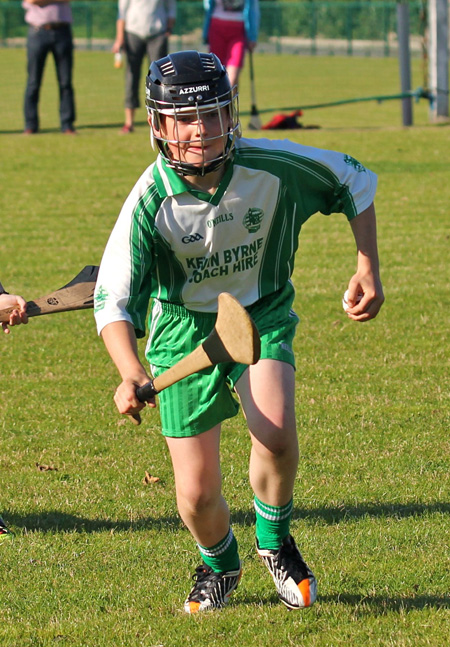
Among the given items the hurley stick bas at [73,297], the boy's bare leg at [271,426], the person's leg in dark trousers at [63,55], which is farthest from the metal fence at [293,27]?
the boy's bare leg at [271,426]

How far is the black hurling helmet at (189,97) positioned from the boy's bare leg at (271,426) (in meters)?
0.72

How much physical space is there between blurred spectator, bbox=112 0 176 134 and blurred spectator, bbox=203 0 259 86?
22.0 inches

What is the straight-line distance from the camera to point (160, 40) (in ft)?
45.6

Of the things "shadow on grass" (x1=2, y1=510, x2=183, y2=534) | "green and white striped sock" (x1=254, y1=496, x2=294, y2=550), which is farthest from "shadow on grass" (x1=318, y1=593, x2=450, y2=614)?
"shadow on grass" (x1=2, y1=510, x2=183, y2=534)

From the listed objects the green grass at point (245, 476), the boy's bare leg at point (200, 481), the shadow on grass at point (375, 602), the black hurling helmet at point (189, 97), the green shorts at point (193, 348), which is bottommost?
the green grass at point (245, 476)

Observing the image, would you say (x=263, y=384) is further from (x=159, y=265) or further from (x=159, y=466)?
(x=159, y=466)

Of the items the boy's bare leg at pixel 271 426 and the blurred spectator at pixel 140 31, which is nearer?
the boy's bare leg at pixel 271 426

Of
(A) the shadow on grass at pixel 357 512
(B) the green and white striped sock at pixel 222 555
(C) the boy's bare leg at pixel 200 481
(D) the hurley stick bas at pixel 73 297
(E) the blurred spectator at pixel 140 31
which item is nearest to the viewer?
(C) the boy's bare leg at pixel 200 481

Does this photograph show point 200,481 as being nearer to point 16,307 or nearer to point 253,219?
point 253,219

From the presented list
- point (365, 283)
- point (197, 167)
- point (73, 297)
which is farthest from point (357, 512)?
point (197, 167)

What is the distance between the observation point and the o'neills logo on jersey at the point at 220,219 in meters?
3.43

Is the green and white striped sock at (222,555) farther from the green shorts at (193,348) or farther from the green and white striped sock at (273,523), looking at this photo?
the green shorts at (193,348)

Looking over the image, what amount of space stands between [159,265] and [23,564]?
4.36 feet

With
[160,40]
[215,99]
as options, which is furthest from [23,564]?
[160,40]
